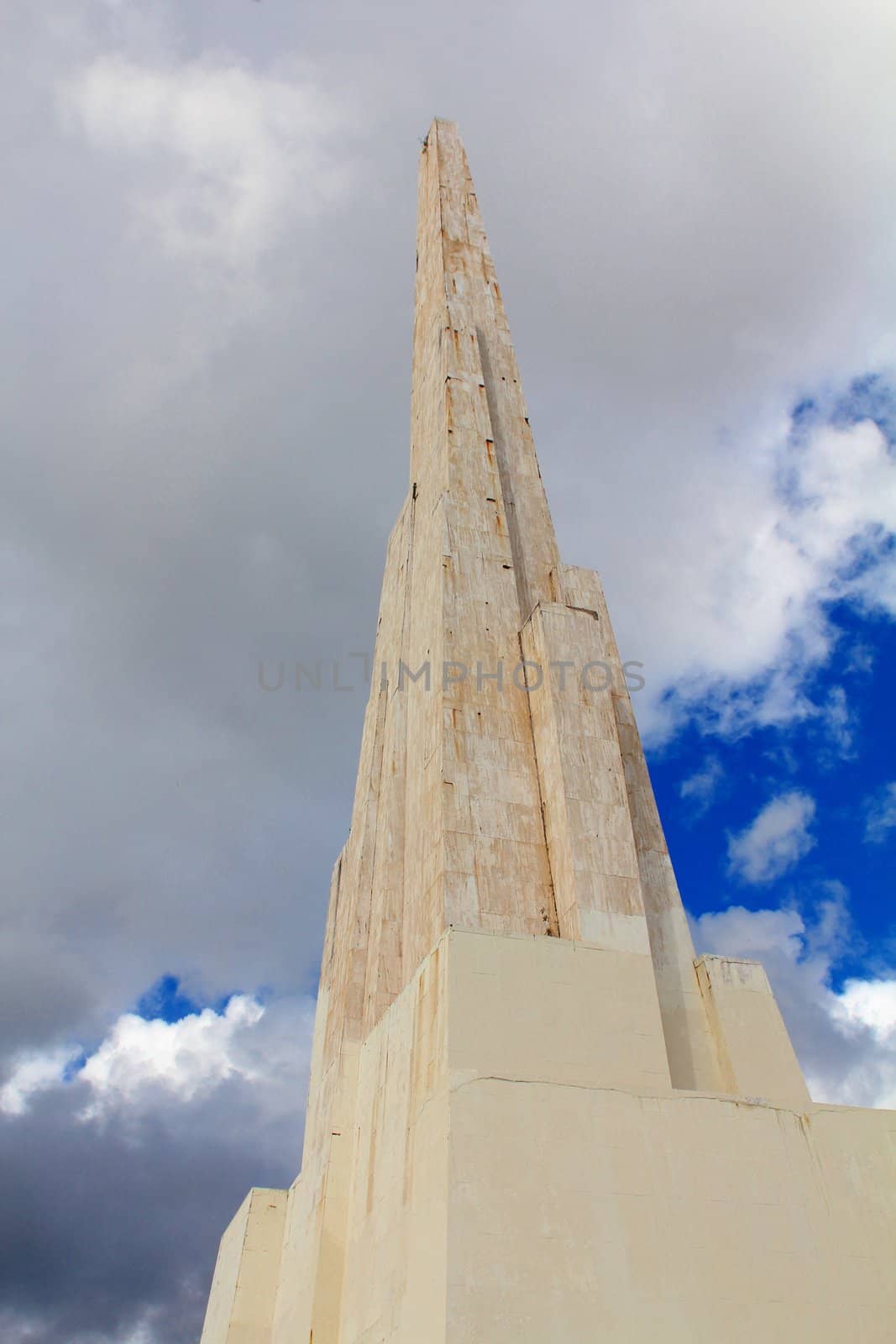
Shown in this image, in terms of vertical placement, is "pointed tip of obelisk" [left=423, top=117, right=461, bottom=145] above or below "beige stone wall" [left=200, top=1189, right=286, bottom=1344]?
above

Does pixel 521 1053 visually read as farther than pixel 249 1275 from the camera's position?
No

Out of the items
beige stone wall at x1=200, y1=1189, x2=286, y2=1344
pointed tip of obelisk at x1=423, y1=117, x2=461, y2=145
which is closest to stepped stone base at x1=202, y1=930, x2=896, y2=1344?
beige stone wall at x1=200, y1=1189, x2=286, y2=1344

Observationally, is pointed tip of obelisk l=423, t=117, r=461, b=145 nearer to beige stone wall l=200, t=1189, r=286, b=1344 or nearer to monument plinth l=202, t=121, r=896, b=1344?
monument plinth l=202, t=121, r=896, b=1344

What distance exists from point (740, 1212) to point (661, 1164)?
26.4 inches

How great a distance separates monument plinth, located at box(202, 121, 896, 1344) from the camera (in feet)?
23.2

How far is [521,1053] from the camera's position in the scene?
26.5 ft

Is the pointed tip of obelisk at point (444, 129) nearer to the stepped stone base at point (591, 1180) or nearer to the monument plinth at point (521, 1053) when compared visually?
the monument plinth at point (521, 1053)

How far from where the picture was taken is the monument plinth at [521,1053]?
7070 mm

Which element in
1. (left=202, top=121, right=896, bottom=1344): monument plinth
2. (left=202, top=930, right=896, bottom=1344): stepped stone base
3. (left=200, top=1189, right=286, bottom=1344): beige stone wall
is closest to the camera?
(left=202, top=930, right=896, bottom=1344): stepped stone base

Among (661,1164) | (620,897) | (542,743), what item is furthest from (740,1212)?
(542,743)

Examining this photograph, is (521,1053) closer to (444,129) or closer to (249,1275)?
(249,1275)

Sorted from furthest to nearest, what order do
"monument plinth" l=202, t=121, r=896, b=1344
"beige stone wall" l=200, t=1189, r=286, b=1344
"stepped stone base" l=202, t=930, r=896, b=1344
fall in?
"beige stone wall" l=200, t=1189, r=286, b=1344, "monument plinth" l=202, t=121, r=896, b=1344, "stepped stone base" l=202, t=930, r=896, b=1344

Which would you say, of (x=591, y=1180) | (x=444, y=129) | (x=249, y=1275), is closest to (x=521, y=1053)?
(x=591, y=1180)

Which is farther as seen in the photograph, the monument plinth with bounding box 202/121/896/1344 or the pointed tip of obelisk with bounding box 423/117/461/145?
the pointed tip of obelisk with bounding box 423/117/461/145
